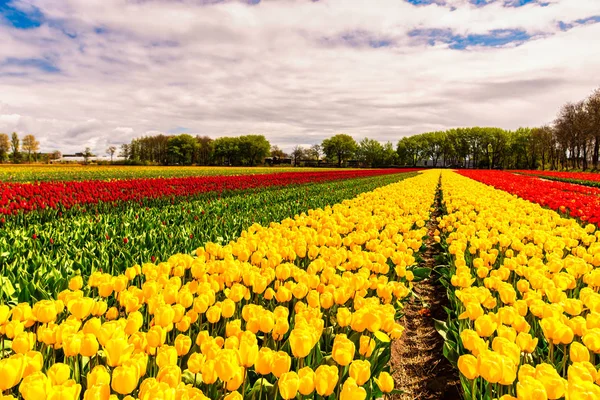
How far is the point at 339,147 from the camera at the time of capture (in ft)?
437

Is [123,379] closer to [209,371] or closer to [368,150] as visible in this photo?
[209,371]

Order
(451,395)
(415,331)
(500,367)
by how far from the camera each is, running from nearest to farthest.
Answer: (500,367), (451,395), (415,331)

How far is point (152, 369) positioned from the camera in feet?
7.44

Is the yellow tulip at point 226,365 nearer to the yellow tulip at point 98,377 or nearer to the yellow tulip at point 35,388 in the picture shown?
the yellow tulip at point 98,377

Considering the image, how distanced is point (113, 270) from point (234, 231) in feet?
9.51

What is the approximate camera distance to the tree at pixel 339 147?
133m

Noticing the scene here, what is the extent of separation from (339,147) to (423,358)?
131m

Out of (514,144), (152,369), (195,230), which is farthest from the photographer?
(514,144)

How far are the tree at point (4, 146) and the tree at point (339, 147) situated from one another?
91342 millimetres

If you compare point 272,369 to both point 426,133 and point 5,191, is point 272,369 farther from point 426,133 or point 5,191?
point 426,133

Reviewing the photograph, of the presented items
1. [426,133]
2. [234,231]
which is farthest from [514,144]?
[234,231]

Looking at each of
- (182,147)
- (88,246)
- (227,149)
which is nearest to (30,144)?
(182,147)

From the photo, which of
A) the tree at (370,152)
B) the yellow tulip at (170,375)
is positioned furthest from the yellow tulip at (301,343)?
the tree at (370,152)

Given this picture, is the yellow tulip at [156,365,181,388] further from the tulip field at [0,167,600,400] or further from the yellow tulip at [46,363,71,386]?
the yellow tulip at [46,363,71,386]
